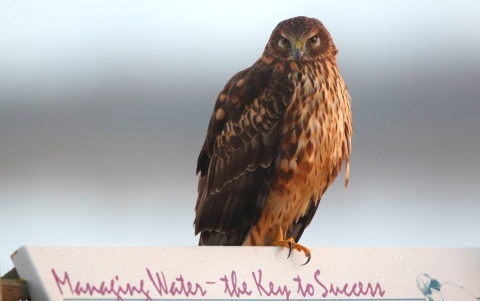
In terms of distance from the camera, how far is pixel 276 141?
98.4 inches

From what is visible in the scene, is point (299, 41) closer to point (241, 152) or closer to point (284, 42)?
point (284, 42)

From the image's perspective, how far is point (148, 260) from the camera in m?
1.79

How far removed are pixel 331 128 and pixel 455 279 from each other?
0.78 m

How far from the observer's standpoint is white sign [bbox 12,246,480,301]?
1.70 metres

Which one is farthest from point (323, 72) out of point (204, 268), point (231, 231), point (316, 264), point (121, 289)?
point (121, 289)

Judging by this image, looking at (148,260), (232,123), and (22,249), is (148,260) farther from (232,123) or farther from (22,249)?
(232,123)

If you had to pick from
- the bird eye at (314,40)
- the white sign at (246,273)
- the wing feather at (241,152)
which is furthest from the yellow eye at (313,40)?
the white sign at (246,273)

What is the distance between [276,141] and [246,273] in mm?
747

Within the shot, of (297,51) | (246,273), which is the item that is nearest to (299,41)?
(297,51)

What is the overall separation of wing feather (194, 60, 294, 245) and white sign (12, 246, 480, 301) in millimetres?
489

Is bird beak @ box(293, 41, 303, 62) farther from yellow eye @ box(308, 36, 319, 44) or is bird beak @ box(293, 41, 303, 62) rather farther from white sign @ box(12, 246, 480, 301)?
white sign @ box(12, 246, 480, 301)

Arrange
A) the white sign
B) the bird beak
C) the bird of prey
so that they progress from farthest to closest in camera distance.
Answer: the bird beak
the bird of prey
the white sign

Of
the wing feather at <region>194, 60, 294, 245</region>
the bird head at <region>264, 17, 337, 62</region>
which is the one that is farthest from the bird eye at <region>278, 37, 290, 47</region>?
the wing feather at <region>194, 60, 294, 245</region>

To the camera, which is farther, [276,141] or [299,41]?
[299,41]
